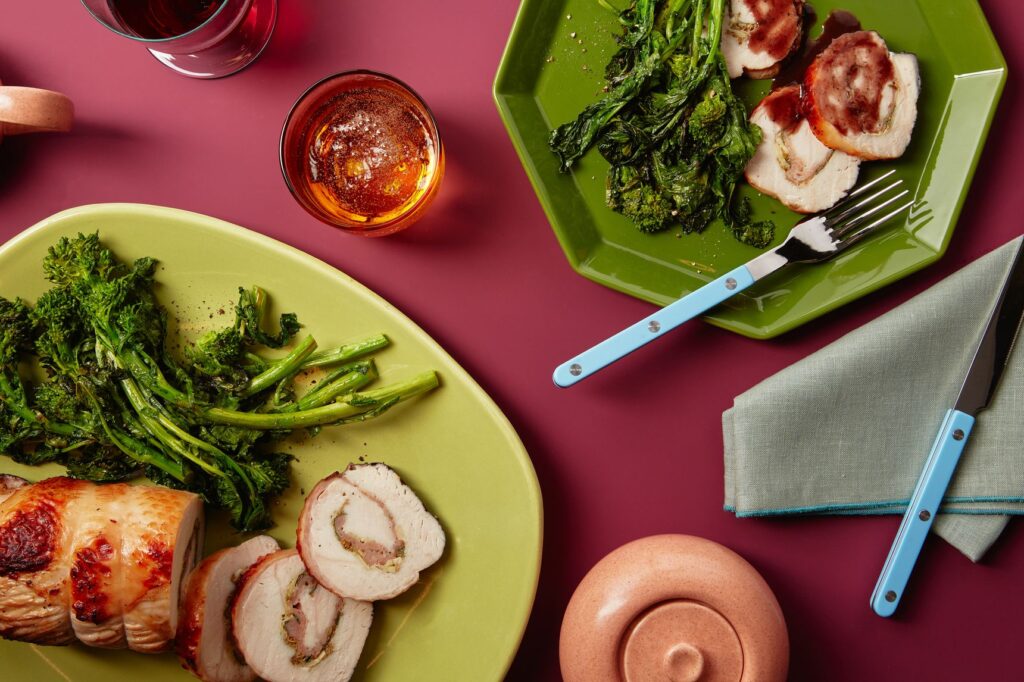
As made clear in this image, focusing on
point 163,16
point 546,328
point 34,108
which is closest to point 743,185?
point 546,328

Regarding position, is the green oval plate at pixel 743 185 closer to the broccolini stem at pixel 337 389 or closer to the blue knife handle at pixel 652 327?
the blue knife handle at pixel 652 327

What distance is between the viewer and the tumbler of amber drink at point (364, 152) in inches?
67.1

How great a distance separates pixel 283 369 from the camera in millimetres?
1736

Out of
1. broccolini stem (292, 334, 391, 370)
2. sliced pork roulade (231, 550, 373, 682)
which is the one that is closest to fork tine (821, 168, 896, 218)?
broccolini stem (292, 334, 391, 370)

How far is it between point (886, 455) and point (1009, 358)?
13.1 inches

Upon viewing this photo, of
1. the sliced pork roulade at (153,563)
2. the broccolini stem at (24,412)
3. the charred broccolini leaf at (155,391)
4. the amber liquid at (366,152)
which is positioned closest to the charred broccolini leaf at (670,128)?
the amber liquid at (366,152)

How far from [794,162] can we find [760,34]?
28cm

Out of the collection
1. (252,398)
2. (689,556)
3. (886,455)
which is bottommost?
(886,455)

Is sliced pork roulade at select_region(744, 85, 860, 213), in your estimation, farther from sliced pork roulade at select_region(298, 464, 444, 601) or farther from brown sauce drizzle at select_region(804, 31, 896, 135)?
sliced pork roulade at select_region(298, 464, 444, 601)

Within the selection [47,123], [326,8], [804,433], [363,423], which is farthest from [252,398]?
[804,433]

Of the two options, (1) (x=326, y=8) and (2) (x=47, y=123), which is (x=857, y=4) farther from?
(2) (x=47, y=123)

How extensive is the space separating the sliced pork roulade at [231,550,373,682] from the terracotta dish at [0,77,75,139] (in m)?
1.09

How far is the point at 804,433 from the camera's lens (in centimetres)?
171

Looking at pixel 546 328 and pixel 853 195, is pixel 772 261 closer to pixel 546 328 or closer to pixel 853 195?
pixel 853 195
